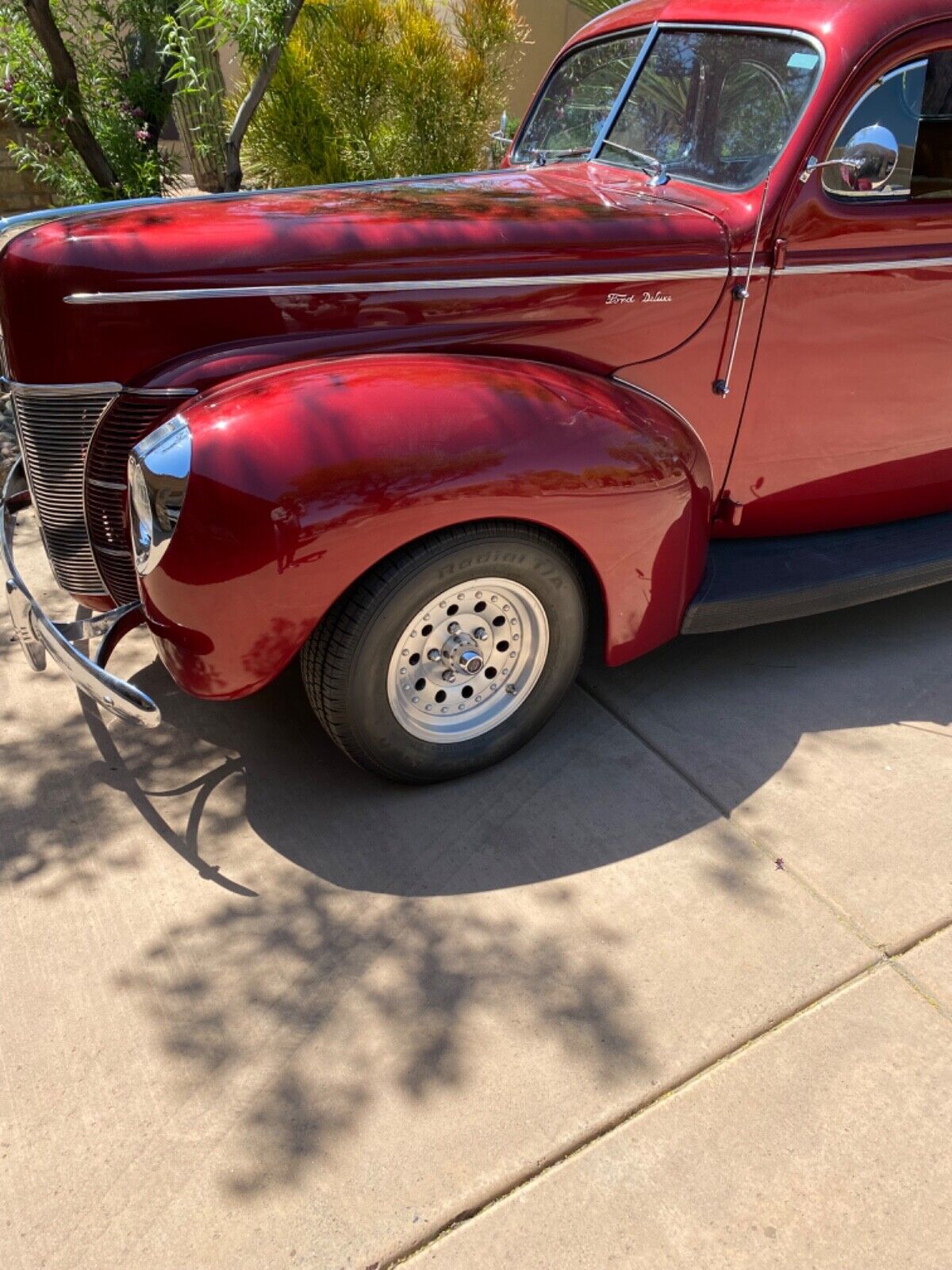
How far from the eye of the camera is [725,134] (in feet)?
9.83

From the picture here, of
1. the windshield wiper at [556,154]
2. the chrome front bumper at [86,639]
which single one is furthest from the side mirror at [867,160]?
the chrome front bumper at [86,639]

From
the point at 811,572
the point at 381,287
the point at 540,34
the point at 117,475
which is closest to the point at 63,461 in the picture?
the point at 117,475

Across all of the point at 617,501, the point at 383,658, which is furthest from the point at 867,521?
the point at 383,658

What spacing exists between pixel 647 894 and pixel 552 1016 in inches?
18.0

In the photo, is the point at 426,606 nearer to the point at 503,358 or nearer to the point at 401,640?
the point at 401,640

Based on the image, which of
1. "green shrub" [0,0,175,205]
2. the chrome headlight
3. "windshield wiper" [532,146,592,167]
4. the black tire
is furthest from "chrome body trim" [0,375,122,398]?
"green shrub" [0,0,175,205]

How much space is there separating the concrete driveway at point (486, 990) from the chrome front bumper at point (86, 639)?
47 cm

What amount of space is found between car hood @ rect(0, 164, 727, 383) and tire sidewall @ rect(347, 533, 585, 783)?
0.61m

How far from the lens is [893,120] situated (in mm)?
2875

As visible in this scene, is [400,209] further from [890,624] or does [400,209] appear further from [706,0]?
[890,624]

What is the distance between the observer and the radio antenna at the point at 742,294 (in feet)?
9.18

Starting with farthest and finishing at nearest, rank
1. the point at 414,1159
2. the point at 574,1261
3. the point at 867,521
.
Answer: the point at 867,521, the point at 414,1159, the point at 574,1261

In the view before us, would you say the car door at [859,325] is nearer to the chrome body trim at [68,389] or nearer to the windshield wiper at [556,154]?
the windshield wiper at [556,154]

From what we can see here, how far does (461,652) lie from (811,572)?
4.23ft
